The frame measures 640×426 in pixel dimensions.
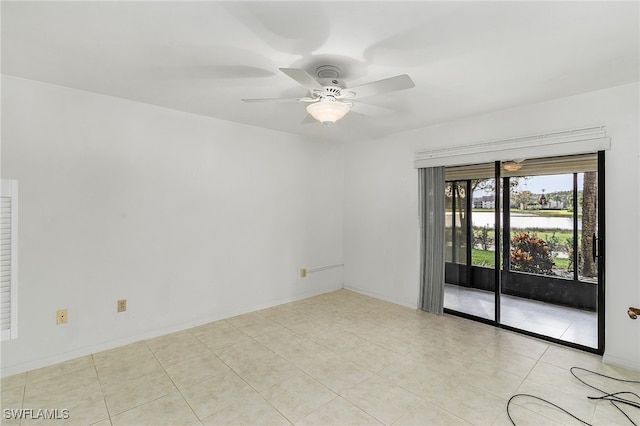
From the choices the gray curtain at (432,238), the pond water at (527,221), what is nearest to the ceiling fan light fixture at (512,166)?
the pond water at (527,221)

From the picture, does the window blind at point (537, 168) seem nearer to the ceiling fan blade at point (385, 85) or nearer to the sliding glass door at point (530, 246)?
the sliding glass door at point (530, 246)

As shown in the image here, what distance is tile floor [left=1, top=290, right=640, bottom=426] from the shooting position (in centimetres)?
201

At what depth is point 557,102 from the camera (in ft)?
9.62

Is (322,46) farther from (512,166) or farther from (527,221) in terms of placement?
(527,221)

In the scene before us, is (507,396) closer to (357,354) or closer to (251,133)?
(357,354)

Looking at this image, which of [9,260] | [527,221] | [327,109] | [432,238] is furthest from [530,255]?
[9,260]

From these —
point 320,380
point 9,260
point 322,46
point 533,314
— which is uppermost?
point 322,46

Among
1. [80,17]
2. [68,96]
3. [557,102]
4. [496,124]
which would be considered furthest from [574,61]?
[68,96]

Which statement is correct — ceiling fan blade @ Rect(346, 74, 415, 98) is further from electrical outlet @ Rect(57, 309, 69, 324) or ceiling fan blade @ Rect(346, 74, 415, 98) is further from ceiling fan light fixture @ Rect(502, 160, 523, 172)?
electrical outlet @ Rect(57, 309, 69, 324)

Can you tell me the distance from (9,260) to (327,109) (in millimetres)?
2776

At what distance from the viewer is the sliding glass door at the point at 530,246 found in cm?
295

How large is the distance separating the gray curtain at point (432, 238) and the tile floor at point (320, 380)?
0.54 meters

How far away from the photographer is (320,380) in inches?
94.7

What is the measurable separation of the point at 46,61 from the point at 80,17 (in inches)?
32.6
